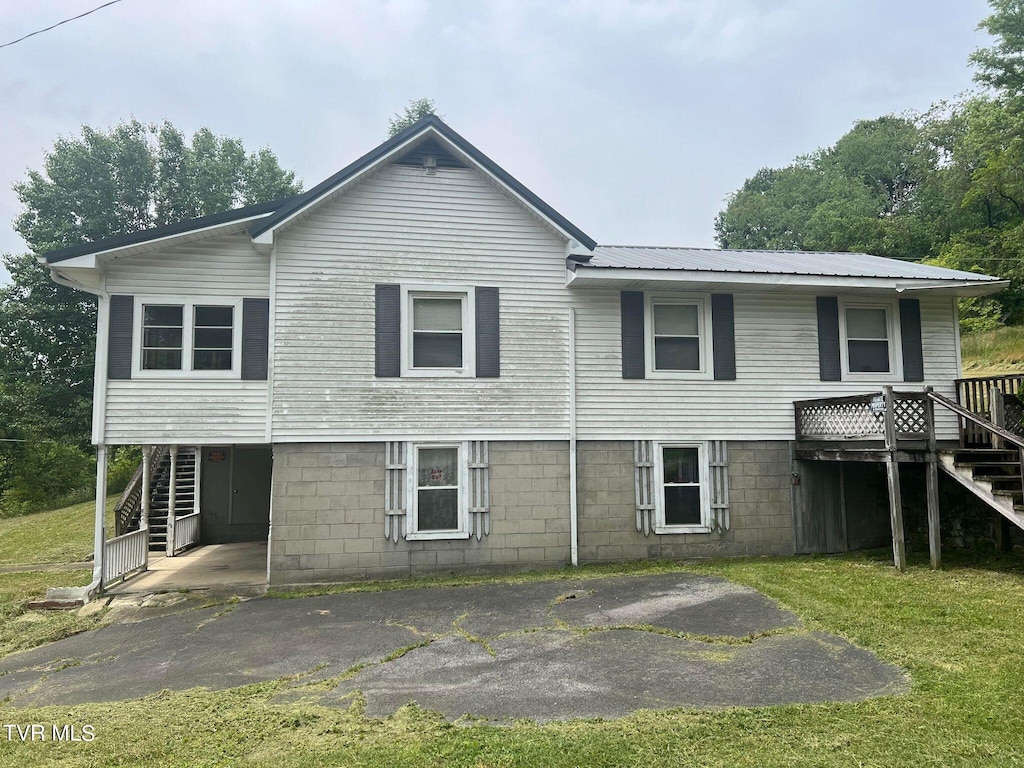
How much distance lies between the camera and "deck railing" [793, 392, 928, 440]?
9.59 m

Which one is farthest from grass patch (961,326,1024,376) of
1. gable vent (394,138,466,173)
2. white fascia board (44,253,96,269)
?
white fascia board (44,253,96,269)

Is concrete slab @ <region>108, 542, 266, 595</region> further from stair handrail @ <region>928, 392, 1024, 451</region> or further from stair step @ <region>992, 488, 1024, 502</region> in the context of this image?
stair step @ <region>992, 488, 1024, 502</region>

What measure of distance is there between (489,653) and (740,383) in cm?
712

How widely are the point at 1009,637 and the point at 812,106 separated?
165ft

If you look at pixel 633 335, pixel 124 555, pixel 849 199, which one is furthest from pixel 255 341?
pixel 849 199

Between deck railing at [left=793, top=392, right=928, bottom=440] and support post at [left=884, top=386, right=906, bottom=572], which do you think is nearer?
support post at [left=884, top=386, right=906, bottom=572]

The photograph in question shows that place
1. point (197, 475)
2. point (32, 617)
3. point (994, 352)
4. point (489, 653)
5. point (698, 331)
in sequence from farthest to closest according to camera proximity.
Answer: point (994, 352) → point (197, 475) → point (698, 331) → point (32, 617) → point (489, 653)

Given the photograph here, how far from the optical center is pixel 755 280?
10945 millimetres

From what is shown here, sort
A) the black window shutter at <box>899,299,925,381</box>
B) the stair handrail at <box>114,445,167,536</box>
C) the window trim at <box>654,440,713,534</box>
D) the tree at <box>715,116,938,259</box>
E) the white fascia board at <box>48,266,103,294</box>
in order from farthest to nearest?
the tree at <box>715,116,938,259</box> → the stair handrail at <box>114,445,167,536</box> → the black window shutter at <box>899,299,925,381</box> → the window trim at <box>654,440,713,534</box> → the white fascia board at <box>48,266,103,294</box>

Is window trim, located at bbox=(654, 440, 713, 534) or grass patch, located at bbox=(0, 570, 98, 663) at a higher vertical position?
window trim, located at bbox=(654, 440, 713, 534)

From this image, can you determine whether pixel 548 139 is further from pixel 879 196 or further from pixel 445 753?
pixel 445 753

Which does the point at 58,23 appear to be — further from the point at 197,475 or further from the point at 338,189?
the point at 197,475

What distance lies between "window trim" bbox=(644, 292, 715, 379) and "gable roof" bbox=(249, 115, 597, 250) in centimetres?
163

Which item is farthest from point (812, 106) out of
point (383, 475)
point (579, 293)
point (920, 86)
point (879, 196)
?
point (383, 475)
